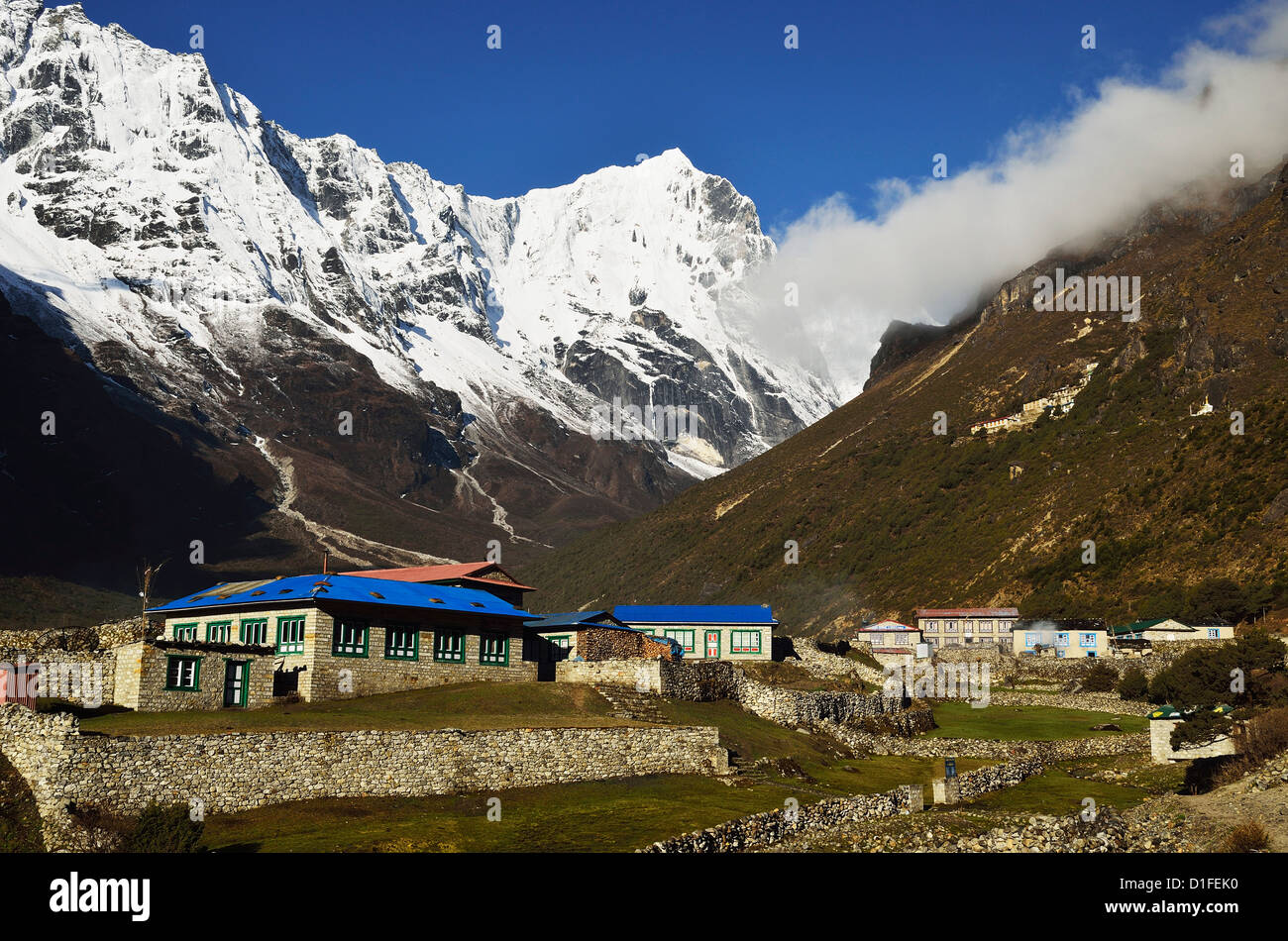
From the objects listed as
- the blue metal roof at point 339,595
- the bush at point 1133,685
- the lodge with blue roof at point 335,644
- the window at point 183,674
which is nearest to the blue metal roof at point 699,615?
the lodge with blue roof at point 335,644

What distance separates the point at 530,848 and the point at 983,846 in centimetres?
1104

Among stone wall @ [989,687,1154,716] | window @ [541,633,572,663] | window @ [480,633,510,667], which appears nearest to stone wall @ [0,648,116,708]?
window @ [480,633,510,667]

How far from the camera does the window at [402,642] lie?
151 feet

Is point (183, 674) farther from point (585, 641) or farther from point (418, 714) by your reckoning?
point (585, 641)

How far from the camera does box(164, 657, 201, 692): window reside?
3806cm

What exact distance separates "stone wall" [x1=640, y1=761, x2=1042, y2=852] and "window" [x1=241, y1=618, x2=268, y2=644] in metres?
22.2

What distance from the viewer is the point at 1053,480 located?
12244 centimetres

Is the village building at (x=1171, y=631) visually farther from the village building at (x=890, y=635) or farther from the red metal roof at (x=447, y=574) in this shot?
the red metal roof at (x=447, y=574)

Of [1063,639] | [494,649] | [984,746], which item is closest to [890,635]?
[1063,639]

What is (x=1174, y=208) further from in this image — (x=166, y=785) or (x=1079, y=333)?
(x=166, y=785)

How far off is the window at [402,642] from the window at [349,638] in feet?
3.86

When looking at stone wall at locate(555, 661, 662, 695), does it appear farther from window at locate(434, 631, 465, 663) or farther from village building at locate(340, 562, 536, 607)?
village building at locate(340, 562, 536, 607)

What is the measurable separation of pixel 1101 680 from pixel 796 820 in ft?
146

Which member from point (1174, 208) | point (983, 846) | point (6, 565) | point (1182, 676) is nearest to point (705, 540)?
point (1174, 208)
